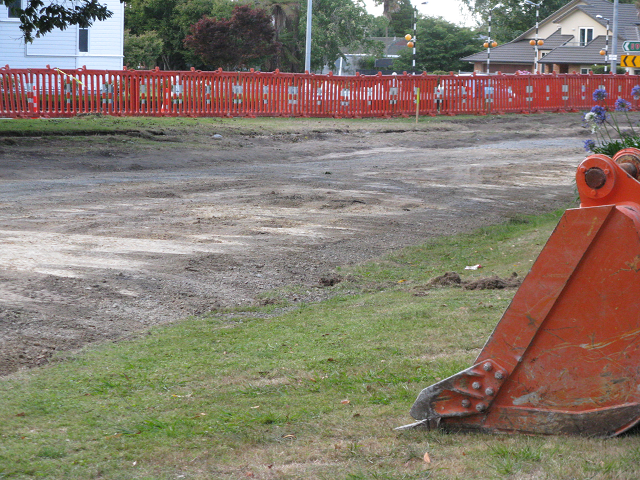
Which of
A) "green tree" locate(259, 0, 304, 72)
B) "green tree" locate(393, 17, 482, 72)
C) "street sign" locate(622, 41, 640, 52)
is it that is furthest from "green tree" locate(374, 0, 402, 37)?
"street sign" locate(622, 41, 640, 52)

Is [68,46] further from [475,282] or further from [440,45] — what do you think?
[440,45]

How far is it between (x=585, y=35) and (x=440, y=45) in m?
13.4

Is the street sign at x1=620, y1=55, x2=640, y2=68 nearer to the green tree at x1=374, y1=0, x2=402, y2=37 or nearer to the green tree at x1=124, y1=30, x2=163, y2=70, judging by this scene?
the green tree at x1=124, y1=30, x2=163, y2=70

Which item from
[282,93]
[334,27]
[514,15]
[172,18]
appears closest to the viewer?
[282,93]

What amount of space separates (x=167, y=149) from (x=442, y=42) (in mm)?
57104

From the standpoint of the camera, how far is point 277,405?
189 inches

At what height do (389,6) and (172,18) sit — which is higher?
(389,6)

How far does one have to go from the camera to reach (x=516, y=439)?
145 inches

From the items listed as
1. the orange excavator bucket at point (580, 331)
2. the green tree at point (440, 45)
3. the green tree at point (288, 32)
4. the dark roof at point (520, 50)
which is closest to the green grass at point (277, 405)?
the orange excavator bucket at point (580, 331)

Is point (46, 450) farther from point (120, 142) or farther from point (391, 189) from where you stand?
point (120, 142)

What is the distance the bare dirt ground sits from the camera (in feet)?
25.2

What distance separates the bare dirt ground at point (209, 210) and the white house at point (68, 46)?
20986mm

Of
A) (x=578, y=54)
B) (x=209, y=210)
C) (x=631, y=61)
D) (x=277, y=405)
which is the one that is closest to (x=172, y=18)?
(x=578, y=54)

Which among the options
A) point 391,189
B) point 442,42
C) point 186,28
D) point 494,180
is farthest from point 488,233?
point 442,42
